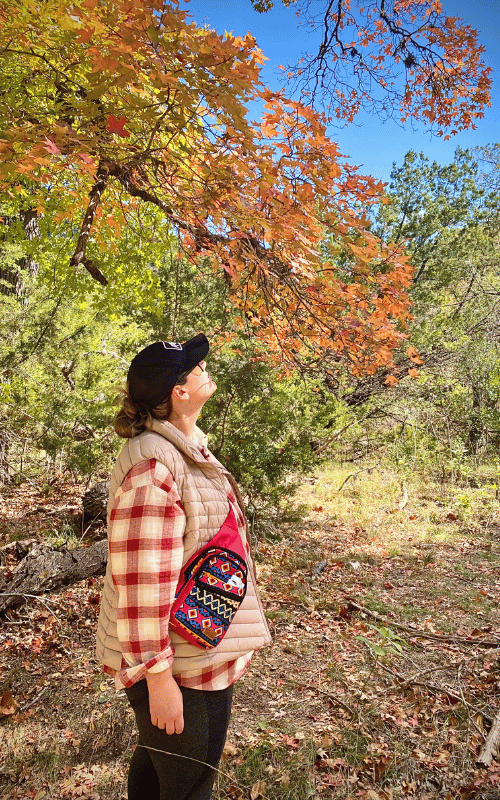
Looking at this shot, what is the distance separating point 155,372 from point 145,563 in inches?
24.3

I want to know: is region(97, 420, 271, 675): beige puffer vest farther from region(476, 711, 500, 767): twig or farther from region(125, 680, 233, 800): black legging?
region(476, 711, 500, 767): twig

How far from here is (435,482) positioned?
9453 mm

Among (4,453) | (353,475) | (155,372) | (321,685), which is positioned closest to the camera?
(155,372)

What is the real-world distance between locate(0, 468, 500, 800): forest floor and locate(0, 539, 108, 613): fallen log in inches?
5.4

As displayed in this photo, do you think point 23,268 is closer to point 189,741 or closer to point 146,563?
point 146,563

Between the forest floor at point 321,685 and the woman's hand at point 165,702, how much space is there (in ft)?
4.89

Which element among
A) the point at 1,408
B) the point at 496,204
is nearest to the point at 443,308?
the point at 496,204

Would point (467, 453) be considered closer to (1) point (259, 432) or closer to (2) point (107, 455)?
(1) point (259, 432)

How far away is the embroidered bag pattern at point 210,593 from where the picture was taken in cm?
146

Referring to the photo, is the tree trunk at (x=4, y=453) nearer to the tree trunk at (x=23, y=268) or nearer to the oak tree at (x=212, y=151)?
the tree trunk at (x=23, y=268)

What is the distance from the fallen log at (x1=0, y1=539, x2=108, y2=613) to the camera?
4402 millimetres

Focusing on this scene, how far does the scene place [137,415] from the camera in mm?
1690

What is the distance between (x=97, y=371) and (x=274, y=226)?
514cm

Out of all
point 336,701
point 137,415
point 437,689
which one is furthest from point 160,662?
point 437,689
